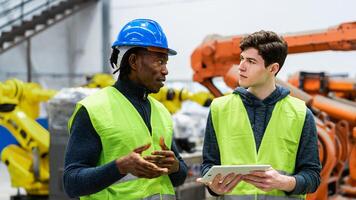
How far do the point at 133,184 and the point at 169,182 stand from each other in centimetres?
26

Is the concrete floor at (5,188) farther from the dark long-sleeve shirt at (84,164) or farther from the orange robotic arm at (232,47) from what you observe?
the dark long-sleeve shirt at (84,164)

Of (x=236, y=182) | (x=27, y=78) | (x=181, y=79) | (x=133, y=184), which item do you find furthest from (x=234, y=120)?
(x=27, y=78)

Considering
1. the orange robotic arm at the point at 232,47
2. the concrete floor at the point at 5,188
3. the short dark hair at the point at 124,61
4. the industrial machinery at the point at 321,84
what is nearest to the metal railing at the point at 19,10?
the concrete floor at the point at 5,188

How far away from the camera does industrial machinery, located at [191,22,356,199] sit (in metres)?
5.12

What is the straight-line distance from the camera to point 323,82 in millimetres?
6926

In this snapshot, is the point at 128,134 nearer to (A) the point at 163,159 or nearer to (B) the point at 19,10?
(A) the point at 163,159

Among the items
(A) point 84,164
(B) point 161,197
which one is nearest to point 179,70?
(B) point 161,197

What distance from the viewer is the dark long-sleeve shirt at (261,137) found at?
2343mm

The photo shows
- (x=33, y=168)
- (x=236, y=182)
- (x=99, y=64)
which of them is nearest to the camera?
(x=236, y=182)

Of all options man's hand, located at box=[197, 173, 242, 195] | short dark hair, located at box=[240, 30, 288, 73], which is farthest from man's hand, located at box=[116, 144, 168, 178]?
short dark hair, located at box=[240, 30, 288, 73]

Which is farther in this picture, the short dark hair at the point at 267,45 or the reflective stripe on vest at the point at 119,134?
the short dark hair at the point at 267,45

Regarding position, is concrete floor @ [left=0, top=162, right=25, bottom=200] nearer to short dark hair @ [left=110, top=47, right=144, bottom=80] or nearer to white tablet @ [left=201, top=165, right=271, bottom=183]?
short dark hair @ [left=110, top=47, right=144, bottom=80]

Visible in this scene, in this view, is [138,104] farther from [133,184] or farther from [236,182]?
[236,182]

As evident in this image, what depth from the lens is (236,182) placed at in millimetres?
2240
